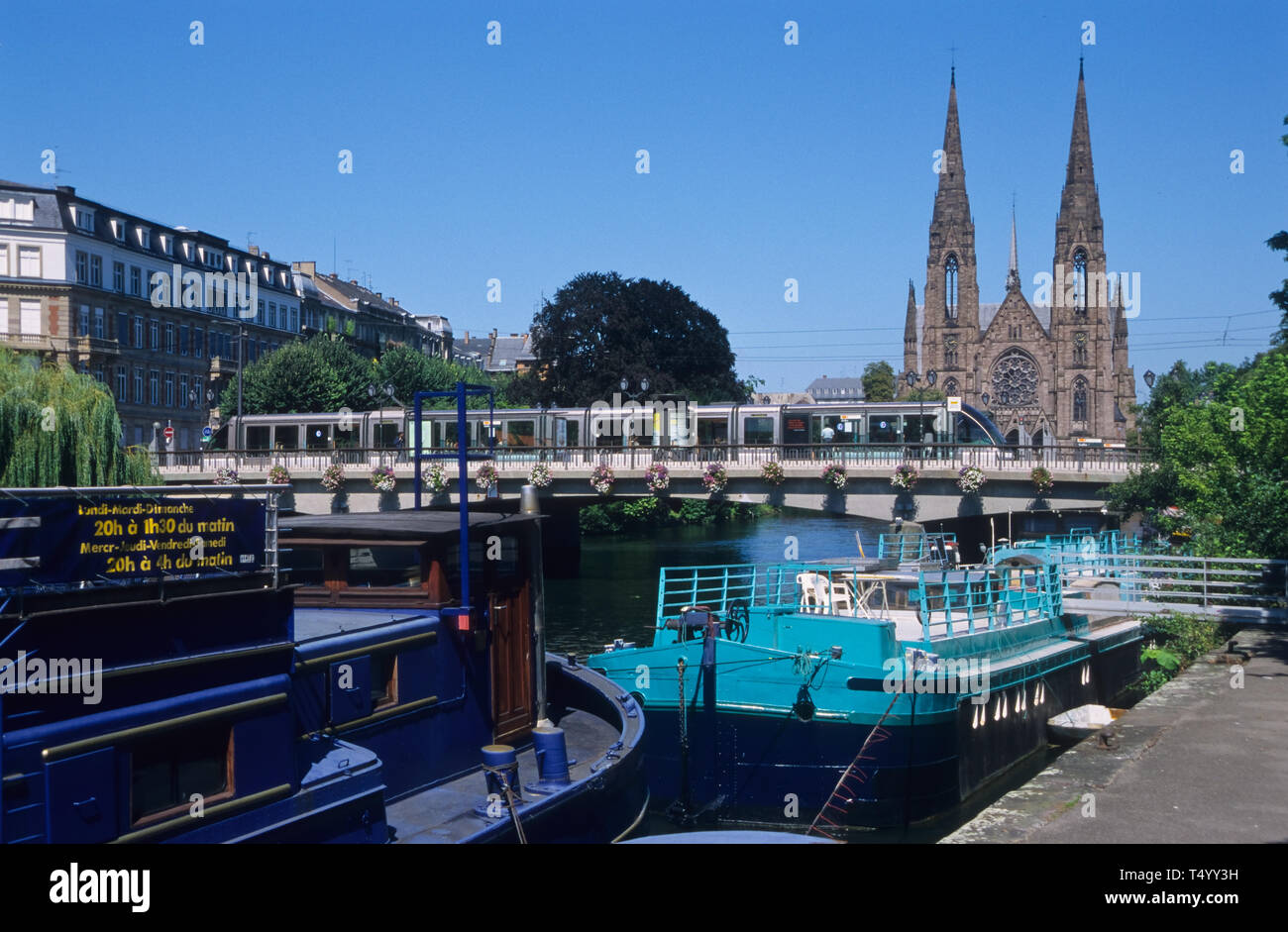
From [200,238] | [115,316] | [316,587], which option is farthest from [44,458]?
[200,238]

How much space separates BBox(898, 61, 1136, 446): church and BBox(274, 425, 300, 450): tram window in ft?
331

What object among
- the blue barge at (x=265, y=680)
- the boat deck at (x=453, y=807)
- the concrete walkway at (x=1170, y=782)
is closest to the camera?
the blue barge at (x=265, y=680)

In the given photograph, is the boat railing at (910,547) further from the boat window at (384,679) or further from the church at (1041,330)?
the church at (1041,330)

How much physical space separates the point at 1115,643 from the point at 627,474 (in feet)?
73.6

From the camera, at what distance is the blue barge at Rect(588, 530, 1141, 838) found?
18875 millimetres

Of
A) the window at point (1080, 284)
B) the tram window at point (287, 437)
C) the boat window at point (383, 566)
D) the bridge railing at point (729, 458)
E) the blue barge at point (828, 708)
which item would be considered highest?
the window at point (1080, 284)

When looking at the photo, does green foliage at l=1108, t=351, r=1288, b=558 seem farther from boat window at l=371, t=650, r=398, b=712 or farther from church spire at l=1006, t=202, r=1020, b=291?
church spire at l=1006, t=202, r=1020, b=291

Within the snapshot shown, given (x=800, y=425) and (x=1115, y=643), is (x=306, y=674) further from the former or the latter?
(x=800, y=425)

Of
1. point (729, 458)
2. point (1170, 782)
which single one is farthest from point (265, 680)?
point (729, 458)

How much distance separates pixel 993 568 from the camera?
2378 cm

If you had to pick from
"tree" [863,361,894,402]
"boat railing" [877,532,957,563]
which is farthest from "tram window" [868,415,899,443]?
"tree" [863,361,894,402]

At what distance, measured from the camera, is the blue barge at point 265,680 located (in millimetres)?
7789

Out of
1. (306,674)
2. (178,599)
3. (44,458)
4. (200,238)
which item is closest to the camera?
(178,599)

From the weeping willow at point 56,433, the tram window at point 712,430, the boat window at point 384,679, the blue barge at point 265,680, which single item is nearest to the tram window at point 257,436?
the tram window at point 712,430
